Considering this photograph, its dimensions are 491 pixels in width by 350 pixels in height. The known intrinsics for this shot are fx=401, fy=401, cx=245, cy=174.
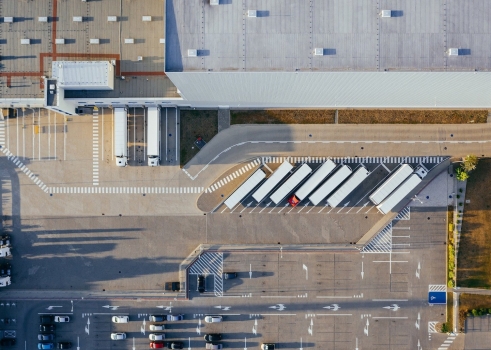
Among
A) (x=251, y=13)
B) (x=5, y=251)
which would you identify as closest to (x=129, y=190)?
(x=5, y=251)

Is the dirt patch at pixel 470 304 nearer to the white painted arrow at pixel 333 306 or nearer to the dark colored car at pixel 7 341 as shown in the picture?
the white painted arrow at pixel 333 306

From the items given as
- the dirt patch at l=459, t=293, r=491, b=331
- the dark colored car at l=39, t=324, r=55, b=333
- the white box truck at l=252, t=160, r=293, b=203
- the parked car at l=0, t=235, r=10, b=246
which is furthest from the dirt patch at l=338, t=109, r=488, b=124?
the dark colored car at l=39, t=324, r=55, b=333

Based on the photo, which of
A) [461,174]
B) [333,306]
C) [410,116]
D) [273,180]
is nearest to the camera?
[461,174]

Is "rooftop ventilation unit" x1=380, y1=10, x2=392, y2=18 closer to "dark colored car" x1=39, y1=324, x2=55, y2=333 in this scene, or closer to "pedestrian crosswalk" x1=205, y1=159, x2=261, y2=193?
"pedestrian crosswalk" x1=205, y1=159, x2=261, y2=193

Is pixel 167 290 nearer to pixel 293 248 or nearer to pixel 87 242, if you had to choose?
pixel 87 242

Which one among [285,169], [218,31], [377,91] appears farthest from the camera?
[285,169]

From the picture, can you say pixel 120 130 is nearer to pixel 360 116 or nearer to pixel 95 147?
pixel 95 147

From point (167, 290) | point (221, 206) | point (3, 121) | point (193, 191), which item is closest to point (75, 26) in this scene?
point (3, 121)
